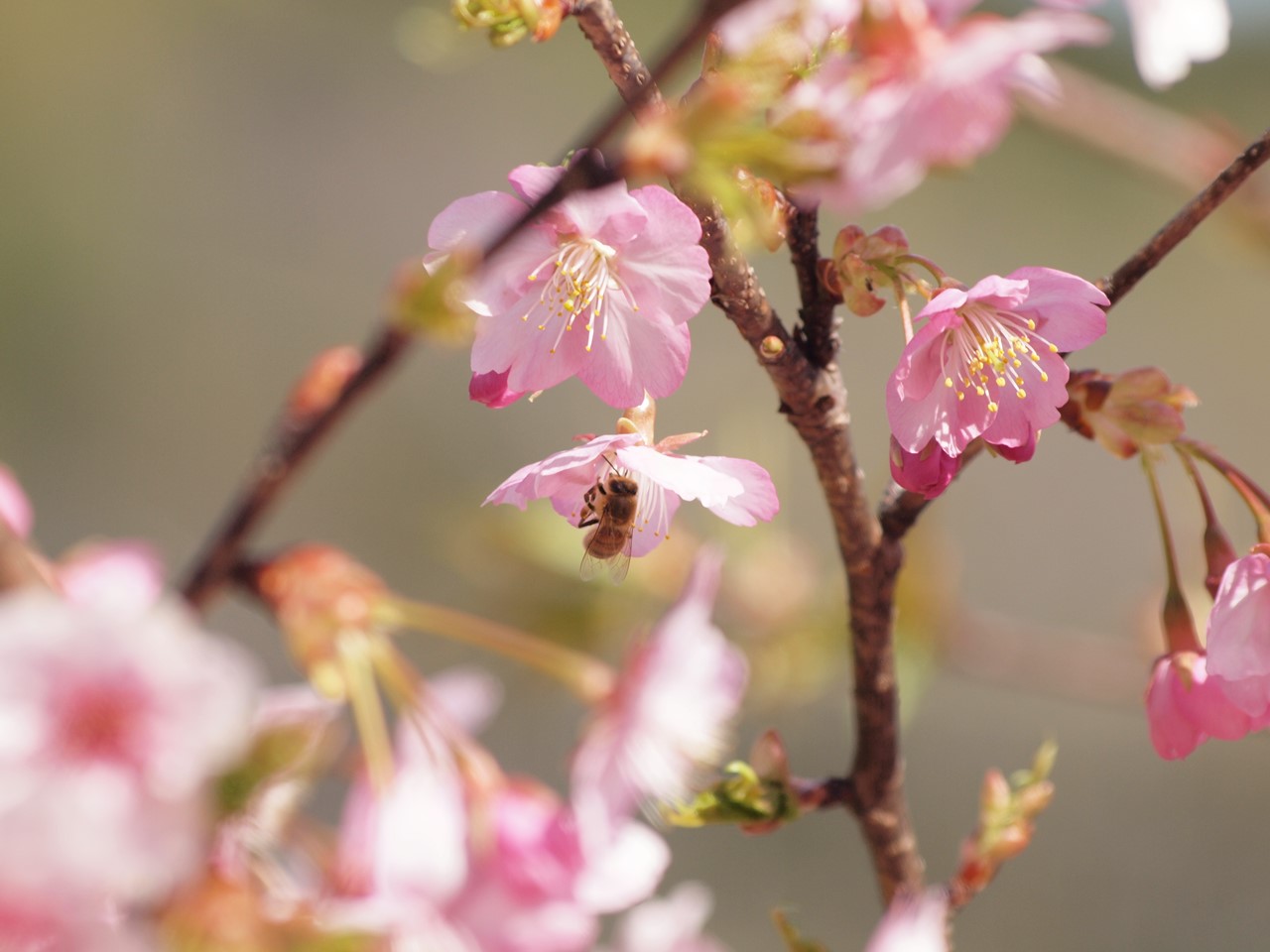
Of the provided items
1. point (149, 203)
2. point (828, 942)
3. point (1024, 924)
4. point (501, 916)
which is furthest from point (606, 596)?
point (149, 203)

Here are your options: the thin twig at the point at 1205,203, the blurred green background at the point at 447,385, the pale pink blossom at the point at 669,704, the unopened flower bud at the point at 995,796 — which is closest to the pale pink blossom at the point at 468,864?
the pale pink blossom at the point at 669,704

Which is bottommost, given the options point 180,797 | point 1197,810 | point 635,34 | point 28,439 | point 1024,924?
point 1197,810

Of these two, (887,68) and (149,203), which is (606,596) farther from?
(149,203)

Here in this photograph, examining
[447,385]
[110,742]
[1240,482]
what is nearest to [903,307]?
[1240,482]

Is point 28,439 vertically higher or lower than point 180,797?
lower

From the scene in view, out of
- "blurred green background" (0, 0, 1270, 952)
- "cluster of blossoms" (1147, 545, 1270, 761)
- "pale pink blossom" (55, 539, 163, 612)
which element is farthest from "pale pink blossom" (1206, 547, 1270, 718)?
"blurred green background" (0, 0, 1270, 952)

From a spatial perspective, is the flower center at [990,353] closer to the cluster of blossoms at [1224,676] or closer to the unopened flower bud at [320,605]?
the cluster of blossoms at [1224,676]

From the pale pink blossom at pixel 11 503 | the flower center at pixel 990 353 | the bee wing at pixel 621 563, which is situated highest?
the pale pink blossom at pixel 11 503
